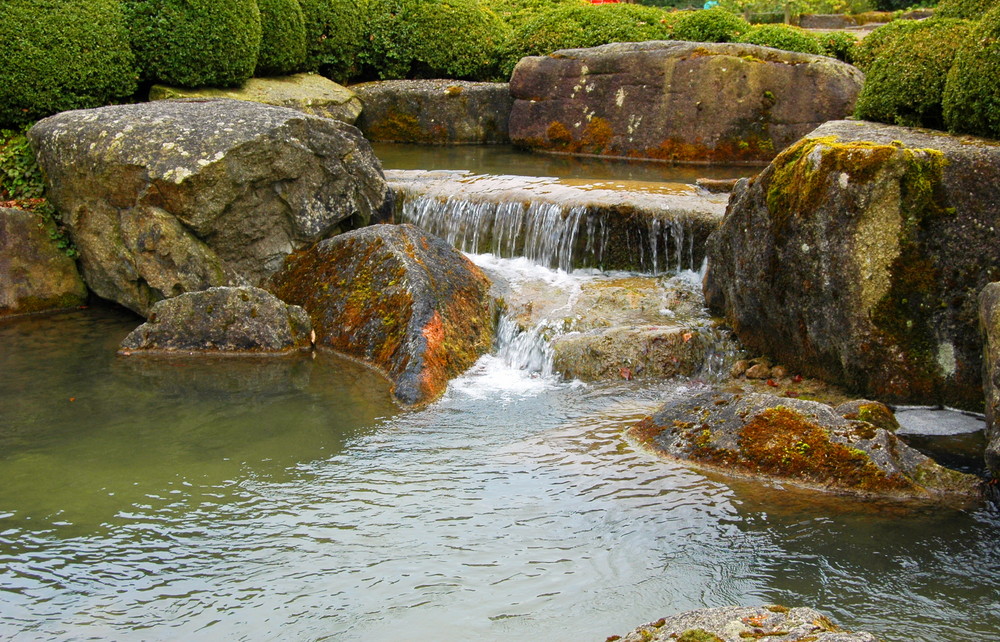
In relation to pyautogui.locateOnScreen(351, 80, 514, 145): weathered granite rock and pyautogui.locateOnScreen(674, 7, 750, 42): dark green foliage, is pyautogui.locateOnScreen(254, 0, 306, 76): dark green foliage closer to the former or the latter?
pyautogui.locateOnScreen(351, 80, 514, 145): weathered granite rock

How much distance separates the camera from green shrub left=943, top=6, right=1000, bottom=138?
777 cm

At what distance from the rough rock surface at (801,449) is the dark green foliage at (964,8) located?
5672 millimetres

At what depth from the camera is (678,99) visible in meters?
14.6

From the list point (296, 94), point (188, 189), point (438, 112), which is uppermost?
point (296, 94)

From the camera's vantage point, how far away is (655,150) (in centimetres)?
1480

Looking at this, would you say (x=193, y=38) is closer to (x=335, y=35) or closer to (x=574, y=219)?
(x=335, y=35)

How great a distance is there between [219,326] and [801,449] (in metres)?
5.86

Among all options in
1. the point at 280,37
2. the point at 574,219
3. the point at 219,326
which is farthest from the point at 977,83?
the point at 280,37

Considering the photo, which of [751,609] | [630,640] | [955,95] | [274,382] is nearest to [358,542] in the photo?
[630,640]

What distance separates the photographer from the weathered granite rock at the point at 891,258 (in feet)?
23.5

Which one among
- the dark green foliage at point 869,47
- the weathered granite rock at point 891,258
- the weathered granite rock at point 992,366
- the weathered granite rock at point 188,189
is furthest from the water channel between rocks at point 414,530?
the dark green foliage at point 869,47

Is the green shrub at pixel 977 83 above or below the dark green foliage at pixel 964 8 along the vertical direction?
below

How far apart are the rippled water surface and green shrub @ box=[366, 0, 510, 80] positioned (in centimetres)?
1145

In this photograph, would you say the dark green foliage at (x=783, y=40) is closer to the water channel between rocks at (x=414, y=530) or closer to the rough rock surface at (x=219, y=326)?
the water channel between rocks at (x=414, y=530)
